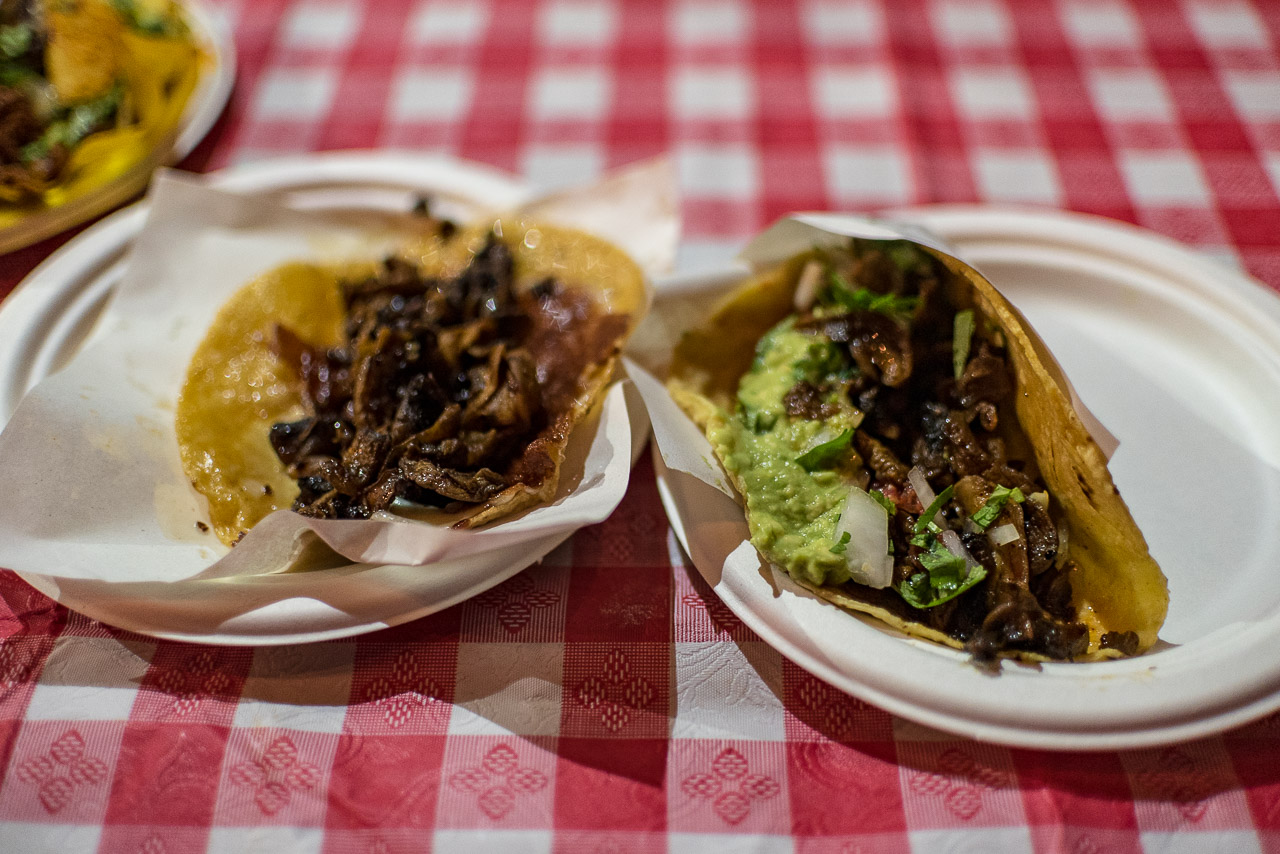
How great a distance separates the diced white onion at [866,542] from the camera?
6.32 ft

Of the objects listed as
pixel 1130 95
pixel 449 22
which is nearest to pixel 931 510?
pixel 1130 95

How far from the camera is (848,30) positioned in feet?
13.3

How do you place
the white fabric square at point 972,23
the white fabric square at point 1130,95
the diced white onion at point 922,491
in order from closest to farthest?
the diced white onion at point 922,491
the white fabric square at point 1130,95
the white fabric square at point 972,23

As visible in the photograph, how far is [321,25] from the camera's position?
4105mm

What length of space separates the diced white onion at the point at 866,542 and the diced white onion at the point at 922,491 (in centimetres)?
13

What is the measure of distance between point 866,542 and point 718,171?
2010mm

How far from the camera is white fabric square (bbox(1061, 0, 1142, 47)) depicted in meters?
3.91

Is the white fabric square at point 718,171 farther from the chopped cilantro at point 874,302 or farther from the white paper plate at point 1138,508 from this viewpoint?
the chopped cilantro at point 874,302

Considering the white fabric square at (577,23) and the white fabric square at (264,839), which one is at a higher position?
the white fabric square at (577,23)

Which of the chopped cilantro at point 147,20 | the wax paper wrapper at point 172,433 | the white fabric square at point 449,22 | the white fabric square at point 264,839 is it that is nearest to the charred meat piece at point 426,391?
the wax paper wrapper at point 172,433

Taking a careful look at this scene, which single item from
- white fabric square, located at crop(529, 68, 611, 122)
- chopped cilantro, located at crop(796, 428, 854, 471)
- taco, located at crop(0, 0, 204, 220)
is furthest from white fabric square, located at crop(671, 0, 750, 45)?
chopped cilantro, located at crop(796, 428, 854, 471)

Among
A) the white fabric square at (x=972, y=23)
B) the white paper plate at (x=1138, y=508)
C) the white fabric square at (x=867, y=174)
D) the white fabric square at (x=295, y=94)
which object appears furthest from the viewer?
the white fabric square at (x=972, y=23)

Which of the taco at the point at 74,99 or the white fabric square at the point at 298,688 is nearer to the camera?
the white fabric square at the point at 298,688

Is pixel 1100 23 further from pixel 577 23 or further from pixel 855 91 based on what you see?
pixel 577 23
